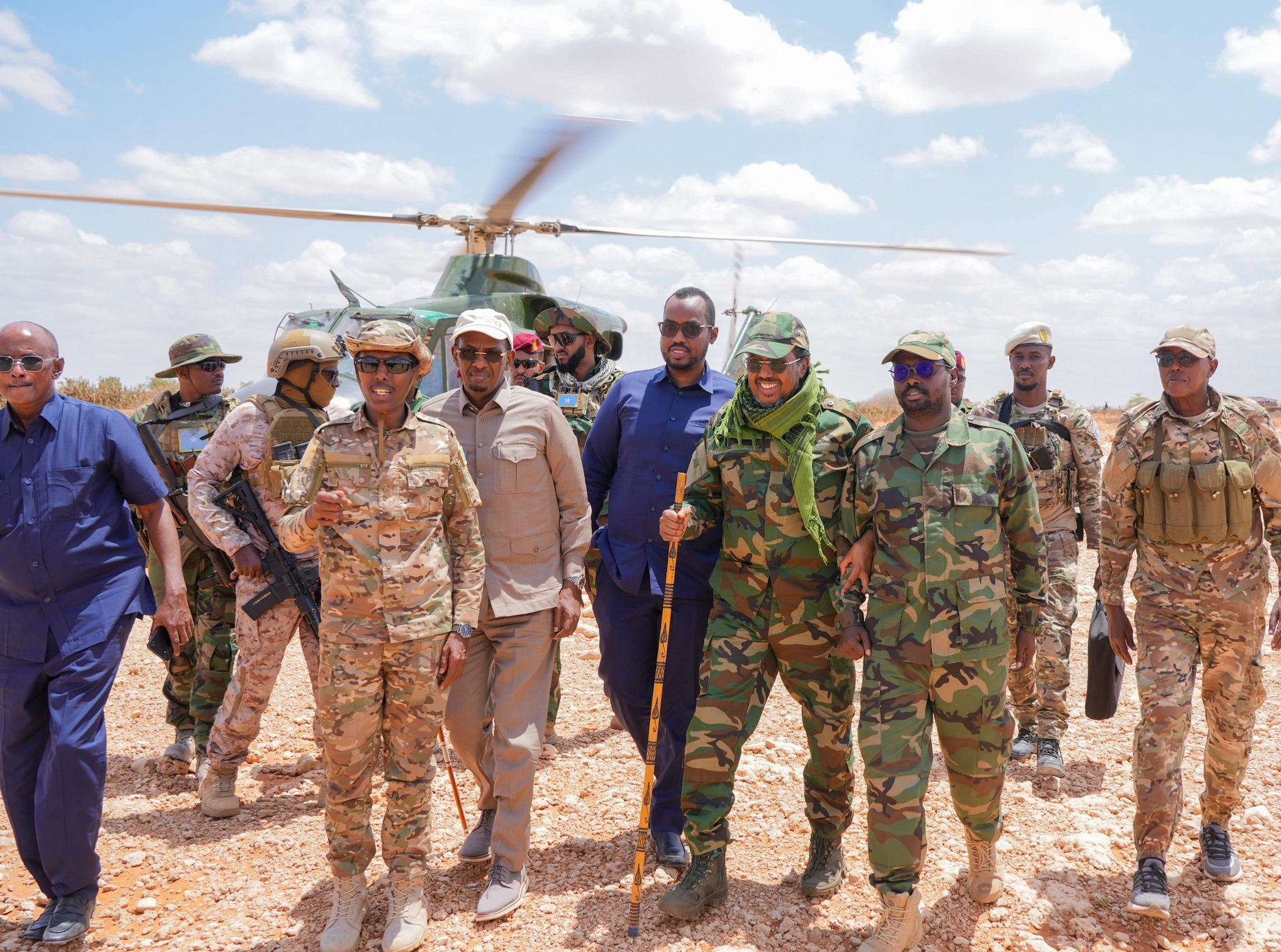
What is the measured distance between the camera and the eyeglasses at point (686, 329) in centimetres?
441

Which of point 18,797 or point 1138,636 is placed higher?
point 1138,636

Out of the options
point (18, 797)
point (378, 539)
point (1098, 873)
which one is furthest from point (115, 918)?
point (1098, 873)

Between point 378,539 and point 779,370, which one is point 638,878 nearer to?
point 378,539

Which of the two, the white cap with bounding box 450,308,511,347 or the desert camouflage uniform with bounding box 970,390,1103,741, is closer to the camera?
the white cap with bounding box 450,308,511,347

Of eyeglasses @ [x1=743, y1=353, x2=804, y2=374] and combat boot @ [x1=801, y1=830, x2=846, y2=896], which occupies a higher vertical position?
eyeglasses @ [x1=743, y1=353, x2=804, y2=374]

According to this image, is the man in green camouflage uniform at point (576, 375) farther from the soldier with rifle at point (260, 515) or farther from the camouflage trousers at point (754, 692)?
the camouflage trousers at point (754, 692)

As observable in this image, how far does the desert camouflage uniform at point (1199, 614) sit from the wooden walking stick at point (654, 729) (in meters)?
1.95

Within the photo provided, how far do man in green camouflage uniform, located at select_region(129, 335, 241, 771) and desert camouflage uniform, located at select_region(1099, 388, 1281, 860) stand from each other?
4.53m

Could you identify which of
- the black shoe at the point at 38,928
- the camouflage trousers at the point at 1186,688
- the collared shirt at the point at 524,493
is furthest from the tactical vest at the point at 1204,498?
the black shoe at the point at 38,928

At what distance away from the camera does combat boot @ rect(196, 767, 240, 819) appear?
16.3 ft

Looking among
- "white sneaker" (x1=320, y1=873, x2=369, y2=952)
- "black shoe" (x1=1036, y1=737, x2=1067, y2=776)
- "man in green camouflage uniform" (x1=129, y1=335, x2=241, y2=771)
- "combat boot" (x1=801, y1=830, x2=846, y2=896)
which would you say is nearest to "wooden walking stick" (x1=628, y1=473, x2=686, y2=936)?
"combat boot" (x1=801, y1=830, x2=846, y2=896)

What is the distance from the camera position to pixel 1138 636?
436 centimetres

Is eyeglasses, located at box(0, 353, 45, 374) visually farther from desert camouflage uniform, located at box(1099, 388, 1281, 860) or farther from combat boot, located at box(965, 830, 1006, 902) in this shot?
desert camouflage uniform, located at box(1099, 388, 1281, 860)

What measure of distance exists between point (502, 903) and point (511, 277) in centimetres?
744
